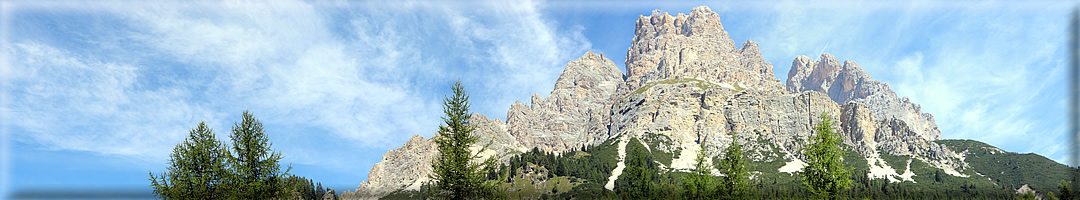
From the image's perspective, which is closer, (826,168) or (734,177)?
(826,168)

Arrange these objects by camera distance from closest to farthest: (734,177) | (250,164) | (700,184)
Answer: (250,164) → (734,177) → (700,184)

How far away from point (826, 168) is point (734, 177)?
14018 mm

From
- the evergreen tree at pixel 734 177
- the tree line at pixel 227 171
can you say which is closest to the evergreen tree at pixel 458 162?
the tree line at pixel 227 171

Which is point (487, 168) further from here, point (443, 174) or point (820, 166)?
point (820, 166)

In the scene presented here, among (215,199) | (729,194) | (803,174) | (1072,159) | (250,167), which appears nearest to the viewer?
(1072,159)

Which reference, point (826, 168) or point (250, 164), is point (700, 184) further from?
point (250, 164)

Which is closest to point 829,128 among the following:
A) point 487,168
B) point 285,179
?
point 487,168

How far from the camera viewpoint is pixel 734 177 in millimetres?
50250

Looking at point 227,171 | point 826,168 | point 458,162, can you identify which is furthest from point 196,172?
point 826,168

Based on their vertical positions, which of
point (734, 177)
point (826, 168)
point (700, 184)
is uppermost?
point (826, 168)

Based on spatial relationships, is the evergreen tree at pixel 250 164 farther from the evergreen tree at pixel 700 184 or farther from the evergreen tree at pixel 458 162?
the evergreen tree at pixel 700 184

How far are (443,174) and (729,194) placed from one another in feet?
97.0

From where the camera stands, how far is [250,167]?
32.8 m

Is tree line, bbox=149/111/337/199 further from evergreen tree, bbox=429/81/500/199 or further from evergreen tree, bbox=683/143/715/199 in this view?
evergreen tree, bbox=683/143/715/199
